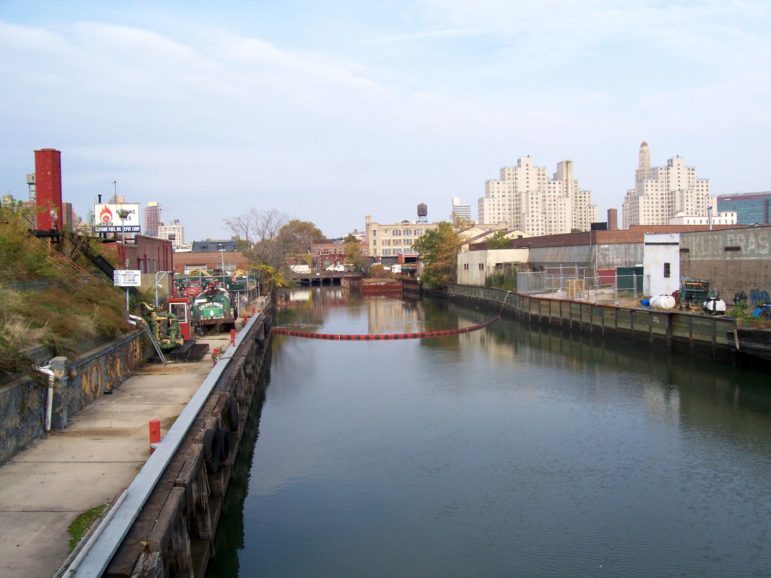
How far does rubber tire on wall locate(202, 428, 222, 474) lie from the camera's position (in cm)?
1317

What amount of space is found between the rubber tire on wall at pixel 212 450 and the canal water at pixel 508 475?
1.72 metres

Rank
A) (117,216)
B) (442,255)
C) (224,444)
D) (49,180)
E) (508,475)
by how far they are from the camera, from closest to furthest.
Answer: (224,444) < (508,475) < (49,180) < (117,216) < (442,255)

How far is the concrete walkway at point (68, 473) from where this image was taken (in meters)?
8.48

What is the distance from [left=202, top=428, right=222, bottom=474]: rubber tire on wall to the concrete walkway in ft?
3.47

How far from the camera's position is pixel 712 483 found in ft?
54.7

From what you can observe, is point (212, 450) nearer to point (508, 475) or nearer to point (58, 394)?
point (58, 394)

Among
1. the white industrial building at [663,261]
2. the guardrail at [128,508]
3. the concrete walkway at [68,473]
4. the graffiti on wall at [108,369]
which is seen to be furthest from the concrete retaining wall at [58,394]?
the white industrial building at [663,261]

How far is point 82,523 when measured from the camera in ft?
30.1

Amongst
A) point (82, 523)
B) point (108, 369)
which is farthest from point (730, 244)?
point (82, 523)

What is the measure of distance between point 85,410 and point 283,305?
65.6 metres

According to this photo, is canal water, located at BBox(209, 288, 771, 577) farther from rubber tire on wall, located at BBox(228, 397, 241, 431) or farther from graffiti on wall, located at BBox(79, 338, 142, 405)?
graffiti on wall, located at BBox(79, 338, 142, 405)

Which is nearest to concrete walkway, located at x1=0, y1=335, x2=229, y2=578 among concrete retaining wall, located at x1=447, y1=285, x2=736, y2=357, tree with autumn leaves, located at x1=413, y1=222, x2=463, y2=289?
concrete retaining wall, located at x1=447, y1=285, x2=736, y2=357

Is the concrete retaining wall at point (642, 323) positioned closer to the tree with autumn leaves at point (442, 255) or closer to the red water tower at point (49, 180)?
the red water tower at point (49, 180)

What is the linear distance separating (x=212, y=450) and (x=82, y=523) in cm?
438
